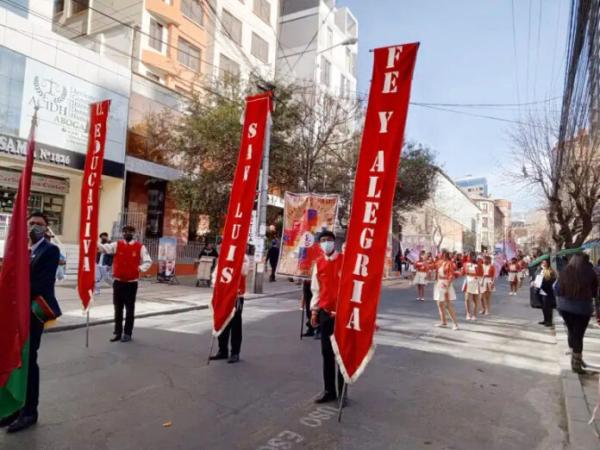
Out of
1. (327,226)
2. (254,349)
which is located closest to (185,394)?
(254,349)

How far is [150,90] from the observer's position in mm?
21672

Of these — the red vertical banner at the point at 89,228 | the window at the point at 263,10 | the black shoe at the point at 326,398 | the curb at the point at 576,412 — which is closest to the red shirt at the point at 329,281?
the black shoe at the point at 326,398

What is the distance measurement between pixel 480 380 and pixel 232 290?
353 centimetres

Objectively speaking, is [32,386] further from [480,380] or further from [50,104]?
[50,104]

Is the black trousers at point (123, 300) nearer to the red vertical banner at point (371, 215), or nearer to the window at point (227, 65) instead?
the red vertical banner at point (371, 215)

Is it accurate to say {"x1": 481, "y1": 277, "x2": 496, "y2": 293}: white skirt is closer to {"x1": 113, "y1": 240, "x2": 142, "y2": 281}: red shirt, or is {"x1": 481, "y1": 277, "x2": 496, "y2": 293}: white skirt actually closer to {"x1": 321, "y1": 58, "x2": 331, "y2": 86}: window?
{"x1": 113, "y1": 240, "x2": 142, "y2": 281}: red shirt

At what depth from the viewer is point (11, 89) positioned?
15.5 meters

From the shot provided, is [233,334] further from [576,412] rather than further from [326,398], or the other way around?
[576,412]

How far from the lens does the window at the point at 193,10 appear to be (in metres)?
26.1

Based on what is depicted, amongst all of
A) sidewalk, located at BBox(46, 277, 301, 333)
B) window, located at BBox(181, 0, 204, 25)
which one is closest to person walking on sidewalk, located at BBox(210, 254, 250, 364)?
sidewalk, located at BBox(46, 277, 301, 333)

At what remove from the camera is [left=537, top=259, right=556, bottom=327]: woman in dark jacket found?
10711 mm

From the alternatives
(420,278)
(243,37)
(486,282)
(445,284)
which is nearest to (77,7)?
(243,37)

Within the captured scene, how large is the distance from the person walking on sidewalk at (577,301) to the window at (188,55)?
76.9 ft

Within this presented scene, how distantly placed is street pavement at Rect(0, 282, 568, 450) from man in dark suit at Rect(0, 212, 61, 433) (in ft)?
0.50
